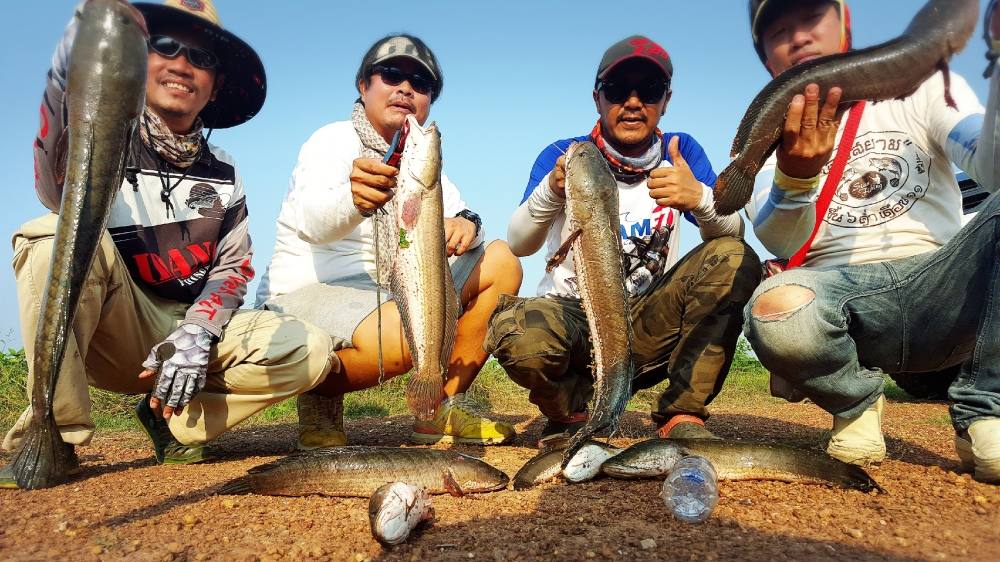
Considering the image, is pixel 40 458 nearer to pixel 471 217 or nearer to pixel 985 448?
pixel 471 217

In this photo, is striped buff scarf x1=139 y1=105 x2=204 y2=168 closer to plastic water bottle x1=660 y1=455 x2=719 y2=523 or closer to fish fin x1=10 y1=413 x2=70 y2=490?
fish fin x1=10 y1=413 x2=70 y2=490

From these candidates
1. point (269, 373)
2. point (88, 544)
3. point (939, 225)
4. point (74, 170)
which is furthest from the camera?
point (269, 373)

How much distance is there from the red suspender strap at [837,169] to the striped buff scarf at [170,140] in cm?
409

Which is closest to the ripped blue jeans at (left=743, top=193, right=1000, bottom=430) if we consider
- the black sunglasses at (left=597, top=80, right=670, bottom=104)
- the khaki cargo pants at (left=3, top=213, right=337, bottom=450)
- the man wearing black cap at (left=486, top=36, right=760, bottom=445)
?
the man wearing black cap at (left=486, top=36, right=760, bottom=445)

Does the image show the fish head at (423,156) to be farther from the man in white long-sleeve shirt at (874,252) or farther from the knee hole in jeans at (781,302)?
the knee hole in jeans at (781,302)

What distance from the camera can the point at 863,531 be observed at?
2.76m

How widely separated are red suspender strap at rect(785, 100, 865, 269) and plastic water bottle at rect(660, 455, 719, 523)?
178 centimetres

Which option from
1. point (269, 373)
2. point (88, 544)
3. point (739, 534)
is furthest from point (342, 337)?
point (739, 534)

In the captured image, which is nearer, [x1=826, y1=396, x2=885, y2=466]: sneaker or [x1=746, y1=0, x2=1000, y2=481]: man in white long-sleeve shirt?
[x1=746, y1=0, x2=1000, y2=481]: man in white long-sleeve shirt

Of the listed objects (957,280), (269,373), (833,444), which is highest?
(957,280)

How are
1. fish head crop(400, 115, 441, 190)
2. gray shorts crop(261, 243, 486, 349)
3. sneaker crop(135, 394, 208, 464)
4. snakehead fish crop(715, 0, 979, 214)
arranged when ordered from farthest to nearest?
gray shorts crop(261, 243, 486, 349), sneaker crop(135, 394, 208, 464), fish head crop(400, 115, 441, 190), snakehead fish crop(715, 0, 979, 214)

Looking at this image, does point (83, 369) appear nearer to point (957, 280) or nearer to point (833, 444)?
point (833, 444)

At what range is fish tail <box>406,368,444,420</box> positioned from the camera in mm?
3551

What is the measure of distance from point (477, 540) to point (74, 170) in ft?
7.20
